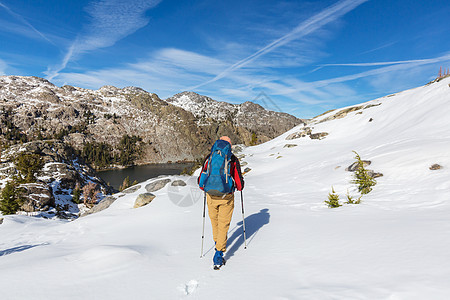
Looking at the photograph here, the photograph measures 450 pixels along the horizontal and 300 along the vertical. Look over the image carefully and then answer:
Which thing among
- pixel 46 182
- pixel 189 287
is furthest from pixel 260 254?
pixel 46 182

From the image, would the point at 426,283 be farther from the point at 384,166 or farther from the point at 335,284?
the point at 384,166

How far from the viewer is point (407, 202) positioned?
916cm

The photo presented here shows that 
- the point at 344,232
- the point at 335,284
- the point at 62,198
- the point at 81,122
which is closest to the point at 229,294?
the point at 335,284

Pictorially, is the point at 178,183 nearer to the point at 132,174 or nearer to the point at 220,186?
the point at 220,186

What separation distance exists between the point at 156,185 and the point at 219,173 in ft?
37.1

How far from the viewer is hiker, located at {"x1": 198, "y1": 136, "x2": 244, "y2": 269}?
4.77m

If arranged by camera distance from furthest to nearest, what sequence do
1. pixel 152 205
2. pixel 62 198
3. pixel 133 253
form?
pixel 62 198
pixel 152 205
pixel 133 253

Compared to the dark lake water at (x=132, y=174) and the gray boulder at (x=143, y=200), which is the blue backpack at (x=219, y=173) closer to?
the gray boulder at (x=143, y=200)

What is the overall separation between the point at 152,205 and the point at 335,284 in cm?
1009

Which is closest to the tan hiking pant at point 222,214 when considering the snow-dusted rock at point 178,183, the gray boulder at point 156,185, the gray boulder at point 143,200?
the gray boulder at point 143,200

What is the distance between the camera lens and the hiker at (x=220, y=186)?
15.7 feet

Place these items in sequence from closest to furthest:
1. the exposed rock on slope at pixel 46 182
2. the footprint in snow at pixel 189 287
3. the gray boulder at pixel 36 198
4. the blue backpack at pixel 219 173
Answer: the footprint in snow at pixel 189 287 → the blue backpack at pixel 219 173 → the gray boulder at pixel 36 198 → the exposed rock on slope at pixel 46 182

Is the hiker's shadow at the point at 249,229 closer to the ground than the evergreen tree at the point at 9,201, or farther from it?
farther from it

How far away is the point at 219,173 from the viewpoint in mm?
4840
